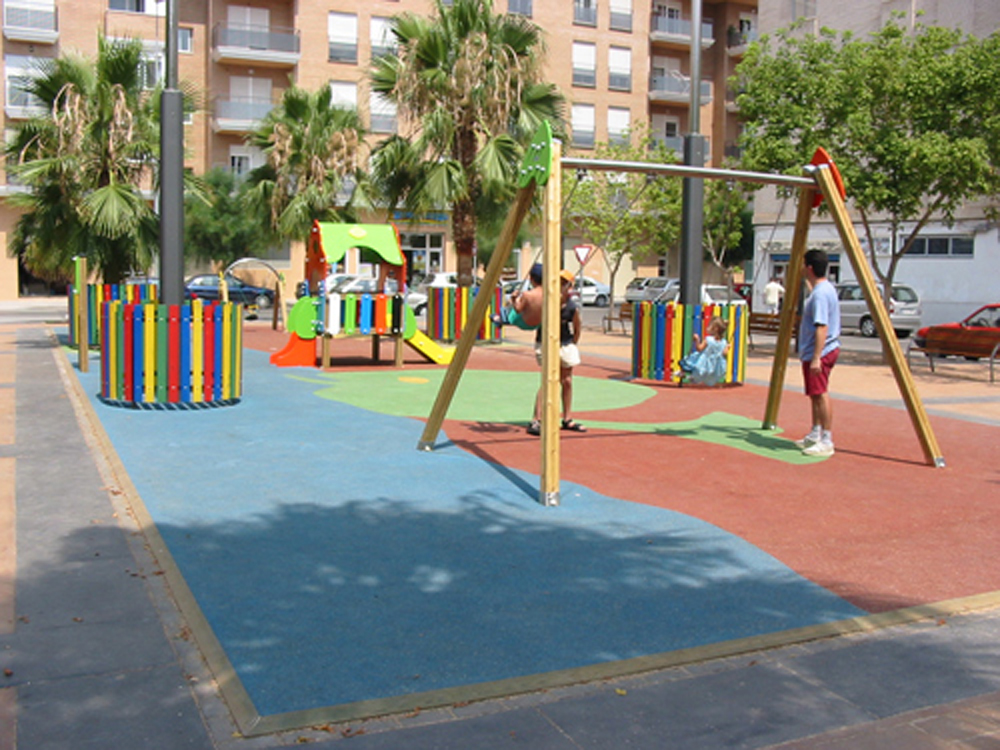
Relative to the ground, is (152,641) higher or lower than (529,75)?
lower

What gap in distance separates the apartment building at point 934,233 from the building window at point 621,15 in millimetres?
13233

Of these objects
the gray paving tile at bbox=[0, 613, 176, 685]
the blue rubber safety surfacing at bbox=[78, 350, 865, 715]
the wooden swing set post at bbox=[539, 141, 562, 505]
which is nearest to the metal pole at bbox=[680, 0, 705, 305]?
the blue rubber safety surfacing at bbox=[78, 350, 865, 715]

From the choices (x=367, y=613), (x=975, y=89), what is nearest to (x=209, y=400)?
→ (x=367, y=613)

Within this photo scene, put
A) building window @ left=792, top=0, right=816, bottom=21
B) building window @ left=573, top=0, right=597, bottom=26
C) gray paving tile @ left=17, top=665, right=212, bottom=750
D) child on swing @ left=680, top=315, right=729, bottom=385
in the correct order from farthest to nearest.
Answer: building window @ left=573, top=0, right=597, bottom=26
building window @ left=792, top=0, right=816, bottom=21
child on swing @ left=680, top=315, right=729, bottom=385
gray paving tile @ left=17, top=665, right=212, bottom=750

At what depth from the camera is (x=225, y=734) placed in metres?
3.63

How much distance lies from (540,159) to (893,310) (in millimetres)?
22183

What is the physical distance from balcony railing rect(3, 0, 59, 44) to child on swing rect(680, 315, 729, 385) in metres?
39.0

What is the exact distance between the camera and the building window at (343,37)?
44031 millimetres

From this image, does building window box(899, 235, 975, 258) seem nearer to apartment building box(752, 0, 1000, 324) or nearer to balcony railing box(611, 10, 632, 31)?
apartment building box(752, 0, 1000, 324)

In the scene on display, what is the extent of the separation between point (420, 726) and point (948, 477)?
6004 mm

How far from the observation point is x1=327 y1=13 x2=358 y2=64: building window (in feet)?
144

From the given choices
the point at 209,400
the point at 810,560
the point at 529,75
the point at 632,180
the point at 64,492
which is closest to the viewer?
the point at 810,560

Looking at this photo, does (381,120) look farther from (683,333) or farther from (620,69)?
(683,333)

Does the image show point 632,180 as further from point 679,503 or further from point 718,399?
point 679,503
